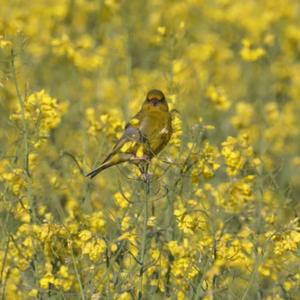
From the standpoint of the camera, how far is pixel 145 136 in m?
4.55

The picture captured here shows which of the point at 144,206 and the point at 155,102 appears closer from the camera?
the point at 144,206

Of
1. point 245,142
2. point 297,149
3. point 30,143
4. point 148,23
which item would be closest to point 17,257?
point 30,143

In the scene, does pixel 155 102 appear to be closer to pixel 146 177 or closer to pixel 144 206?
pixel 146 177

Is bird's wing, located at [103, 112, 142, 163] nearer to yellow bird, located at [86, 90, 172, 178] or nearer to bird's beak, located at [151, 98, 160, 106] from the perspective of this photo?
yellow bird, located at [86, 90, 172, 178]

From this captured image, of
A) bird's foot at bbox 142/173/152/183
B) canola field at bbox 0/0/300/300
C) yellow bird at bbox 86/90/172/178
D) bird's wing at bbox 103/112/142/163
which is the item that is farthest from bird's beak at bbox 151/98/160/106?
A: bird's foot at bbox 142/173/152/183

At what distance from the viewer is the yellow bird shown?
4566 millimetres

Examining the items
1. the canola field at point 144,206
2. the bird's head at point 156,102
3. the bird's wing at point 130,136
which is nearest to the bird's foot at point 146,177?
the canola field at point 144,206

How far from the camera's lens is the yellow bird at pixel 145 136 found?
15.0 feet

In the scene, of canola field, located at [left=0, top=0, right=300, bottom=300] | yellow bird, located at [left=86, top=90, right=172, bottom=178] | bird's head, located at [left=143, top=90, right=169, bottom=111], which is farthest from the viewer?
bird's head, located at [left=143, top=90, right=169, bottom=111]

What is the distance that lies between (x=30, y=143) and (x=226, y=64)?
581 cm

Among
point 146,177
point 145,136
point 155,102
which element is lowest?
point 146,177

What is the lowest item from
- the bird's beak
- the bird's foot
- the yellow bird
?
the bird's foot

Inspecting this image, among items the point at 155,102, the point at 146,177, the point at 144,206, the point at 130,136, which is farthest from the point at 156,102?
the point at 144,206

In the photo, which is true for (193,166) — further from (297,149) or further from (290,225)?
(297,149)
